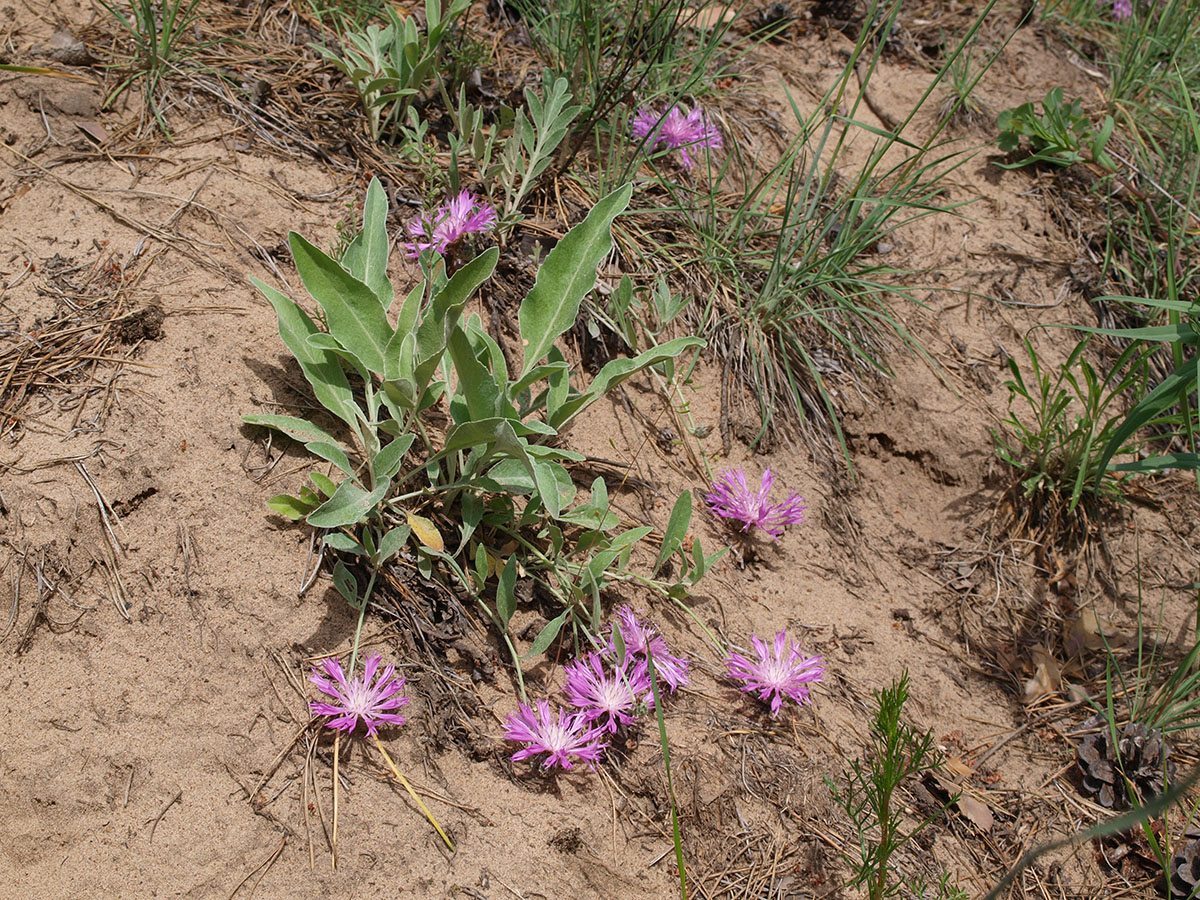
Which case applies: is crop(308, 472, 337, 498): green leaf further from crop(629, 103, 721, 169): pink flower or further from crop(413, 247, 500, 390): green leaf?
crop(629, 103, 721, 169): pink flower

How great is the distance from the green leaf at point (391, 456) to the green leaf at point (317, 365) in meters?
0.23

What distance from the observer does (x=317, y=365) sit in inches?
83.4

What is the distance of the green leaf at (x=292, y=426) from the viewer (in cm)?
204

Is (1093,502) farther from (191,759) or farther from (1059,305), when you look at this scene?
(191,759)

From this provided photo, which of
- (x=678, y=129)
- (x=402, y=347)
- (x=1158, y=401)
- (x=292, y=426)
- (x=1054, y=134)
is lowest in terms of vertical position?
(x=292, y=426)

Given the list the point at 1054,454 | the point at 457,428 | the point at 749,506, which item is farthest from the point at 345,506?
the point at 1054,454

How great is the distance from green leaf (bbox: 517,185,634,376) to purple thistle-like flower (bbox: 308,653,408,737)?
0.80 metres

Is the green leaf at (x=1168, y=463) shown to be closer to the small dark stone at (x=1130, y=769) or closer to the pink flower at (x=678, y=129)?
the small dark stone at (x=1130, y=769)

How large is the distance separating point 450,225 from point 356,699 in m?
1.41

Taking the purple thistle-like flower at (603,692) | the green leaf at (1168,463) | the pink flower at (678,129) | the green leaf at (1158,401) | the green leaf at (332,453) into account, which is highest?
the green leaf at (1158,401)

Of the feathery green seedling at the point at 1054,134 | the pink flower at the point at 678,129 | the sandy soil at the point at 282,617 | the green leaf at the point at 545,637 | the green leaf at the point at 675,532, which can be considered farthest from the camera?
the feathery green seedling at the point at 1054,134

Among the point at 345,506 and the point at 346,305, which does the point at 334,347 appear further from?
the point at 345,506

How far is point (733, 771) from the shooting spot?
6.82 ft

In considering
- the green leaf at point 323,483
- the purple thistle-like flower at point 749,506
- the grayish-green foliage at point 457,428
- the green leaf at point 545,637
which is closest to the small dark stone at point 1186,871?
the purple thistle-like flower at point 749,506
